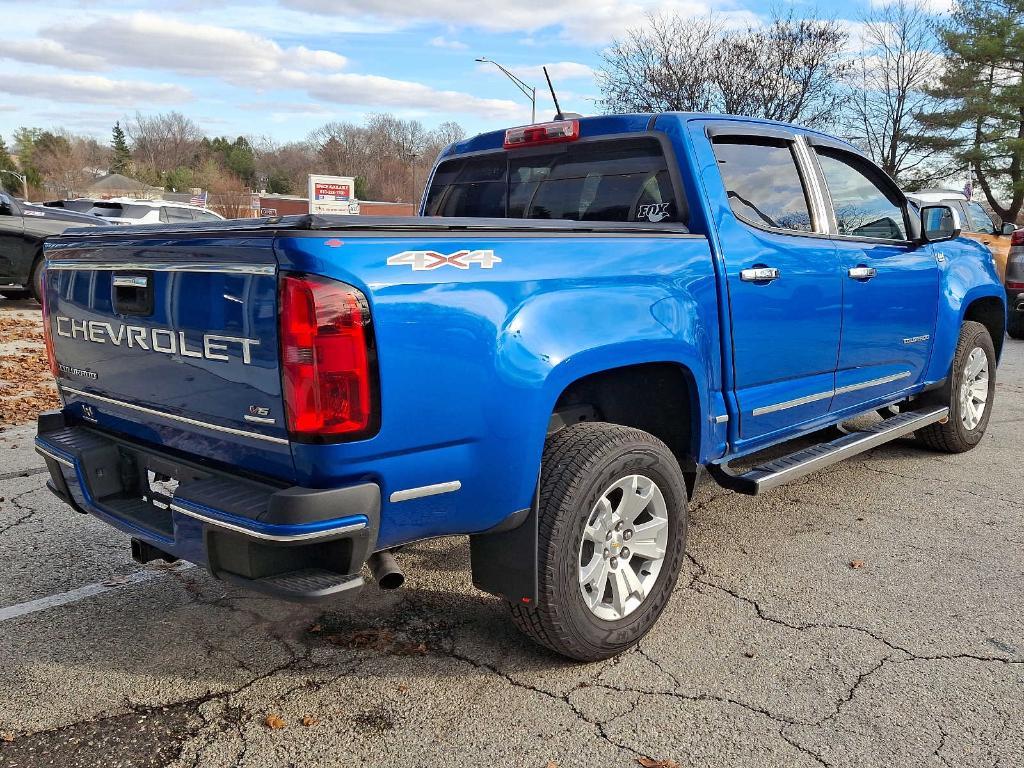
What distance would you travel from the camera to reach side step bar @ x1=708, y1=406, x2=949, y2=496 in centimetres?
364

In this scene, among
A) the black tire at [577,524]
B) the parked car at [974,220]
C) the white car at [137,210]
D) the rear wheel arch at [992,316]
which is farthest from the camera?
the white car at [137,210]

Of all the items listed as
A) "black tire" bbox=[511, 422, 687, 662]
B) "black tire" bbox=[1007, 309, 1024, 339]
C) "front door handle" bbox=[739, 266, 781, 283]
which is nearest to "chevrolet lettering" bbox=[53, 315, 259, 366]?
"black tire" bbox=[511, 422, 687, 662]

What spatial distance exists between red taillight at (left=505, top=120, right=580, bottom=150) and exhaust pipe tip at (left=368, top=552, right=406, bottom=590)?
2134 millimetres

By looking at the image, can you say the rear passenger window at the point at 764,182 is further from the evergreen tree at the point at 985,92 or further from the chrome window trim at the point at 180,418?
the evergreen tree at the point at 985,92

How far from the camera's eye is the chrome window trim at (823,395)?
3.76 m

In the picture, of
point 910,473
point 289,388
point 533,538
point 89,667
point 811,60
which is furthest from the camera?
point 811,60

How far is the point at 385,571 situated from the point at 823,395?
8.08 ft

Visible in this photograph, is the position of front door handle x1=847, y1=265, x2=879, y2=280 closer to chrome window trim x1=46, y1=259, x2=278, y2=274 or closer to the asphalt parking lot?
the asphalt parking lot

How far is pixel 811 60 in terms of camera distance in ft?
96.3

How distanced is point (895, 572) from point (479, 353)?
2.42 metres

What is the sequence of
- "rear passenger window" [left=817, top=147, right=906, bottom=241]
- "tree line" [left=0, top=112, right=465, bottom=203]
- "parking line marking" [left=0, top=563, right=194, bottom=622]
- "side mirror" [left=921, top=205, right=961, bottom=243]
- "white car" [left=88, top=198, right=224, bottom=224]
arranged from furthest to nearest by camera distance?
1. "tree line" [left=0, top=112, right=465, bottom=203]
2. "white car" [left=88, top=198, right=224, bottom=224]
3. "side mirror" [left=921, top=205, right=961, bottom=243]
4. "rear passenger window" [left=817, top=147, right=906, bottom=241]
5. "parking line marking" [left=0, top=563, right=194, bottom=622]

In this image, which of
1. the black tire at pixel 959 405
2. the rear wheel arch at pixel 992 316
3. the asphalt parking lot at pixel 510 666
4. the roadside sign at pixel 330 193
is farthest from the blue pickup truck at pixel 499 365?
the roadside sign at pixel 330 193

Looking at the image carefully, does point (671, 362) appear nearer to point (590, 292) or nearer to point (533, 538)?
point (590, 292)

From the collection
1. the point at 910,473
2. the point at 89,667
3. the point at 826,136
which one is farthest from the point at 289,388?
the point at 910,473
